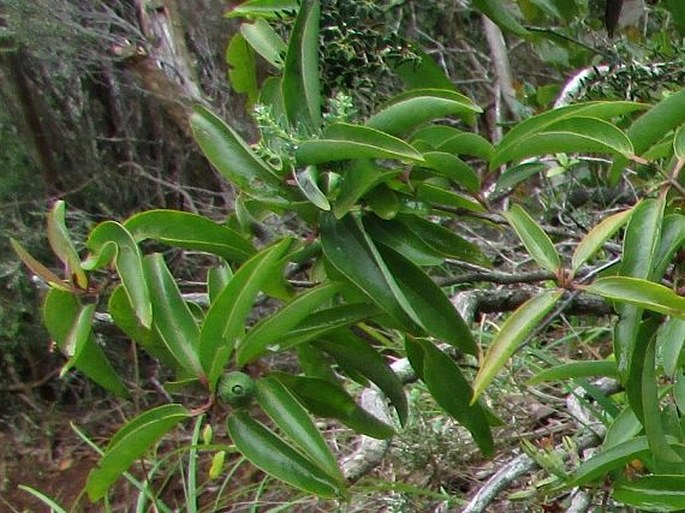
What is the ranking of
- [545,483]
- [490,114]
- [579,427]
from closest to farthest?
[545,483] < [579,427] < [490,114]

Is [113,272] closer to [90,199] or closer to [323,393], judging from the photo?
[323,393]

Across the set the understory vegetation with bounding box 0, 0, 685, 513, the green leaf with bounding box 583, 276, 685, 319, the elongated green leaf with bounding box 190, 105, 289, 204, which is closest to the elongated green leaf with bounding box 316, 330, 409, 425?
the understory vegetation with bounding box 0, 0, 685, 513

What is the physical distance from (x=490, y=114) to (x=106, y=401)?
2037 millimetres

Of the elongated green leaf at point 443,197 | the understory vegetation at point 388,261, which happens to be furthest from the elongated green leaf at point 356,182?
the elongated green leaf at point 443,197

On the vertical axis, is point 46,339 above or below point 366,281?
below

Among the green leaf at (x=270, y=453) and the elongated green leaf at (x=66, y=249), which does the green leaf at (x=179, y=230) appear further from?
the green leaf at (x=270, y=453)

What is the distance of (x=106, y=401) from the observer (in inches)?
157

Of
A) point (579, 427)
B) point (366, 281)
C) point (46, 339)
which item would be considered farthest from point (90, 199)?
point (366, 281)

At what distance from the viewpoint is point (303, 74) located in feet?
3.33

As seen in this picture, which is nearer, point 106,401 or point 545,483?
point 545,483

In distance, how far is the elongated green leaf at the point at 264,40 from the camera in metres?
1.25

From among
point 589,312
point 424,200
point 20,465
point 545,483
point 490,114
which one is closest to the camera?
point 424,200

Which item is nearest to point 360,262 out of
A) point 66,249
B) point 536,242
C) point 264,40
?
point 536,242

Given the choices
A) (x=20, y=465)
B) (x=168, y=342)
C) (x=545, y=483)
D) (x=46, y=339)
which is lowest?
(x=20, y=465)
